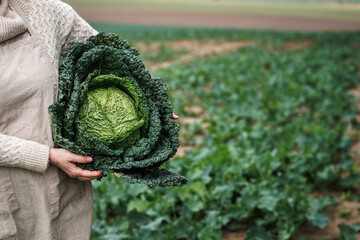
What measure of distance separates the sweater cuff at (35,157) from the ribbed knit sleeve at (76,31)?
0.52 m

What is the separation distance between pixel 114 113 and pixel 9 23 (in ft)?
1.98

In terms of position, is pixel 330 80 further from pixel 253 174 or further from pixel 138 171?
pixel 138 171

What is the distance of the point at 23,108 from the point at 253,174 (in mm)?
2792

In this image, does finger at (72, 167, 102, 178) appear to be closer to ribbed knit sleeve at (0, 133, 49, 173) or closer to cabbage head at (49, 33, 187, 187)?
cabbage head at (49, 33, 187, 187)

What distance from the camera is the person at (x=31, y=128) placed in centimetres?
154

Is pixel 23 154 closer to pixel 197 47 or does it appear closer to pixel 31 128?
pixel 31 128

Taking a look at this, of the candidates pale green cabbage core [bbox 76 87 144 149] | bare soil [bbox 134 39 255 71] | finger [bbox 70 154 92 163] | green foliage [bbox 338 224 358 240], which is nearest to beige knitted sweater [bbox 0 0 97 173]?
finger [bbox 70 154 92 163]

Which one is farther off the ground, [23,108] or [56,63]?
[56,63]

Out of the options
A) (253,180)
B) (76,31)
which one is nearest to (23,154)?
(76,31)

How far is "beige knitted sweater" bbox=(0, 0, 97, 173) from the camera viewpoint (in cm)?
153

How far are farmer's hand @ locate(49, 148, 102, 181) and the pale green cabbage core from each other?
0.15 m

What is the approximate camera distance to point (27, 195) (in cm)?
164

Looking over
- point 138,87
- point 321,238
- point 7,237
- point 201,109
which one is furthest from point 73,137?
point 201,109

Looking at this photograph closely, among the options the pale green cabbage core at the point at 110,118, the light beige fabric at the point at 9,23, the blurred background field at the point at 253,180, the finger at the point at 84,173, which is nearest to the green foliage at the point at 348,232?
the blurred background field at the point at 253,180
